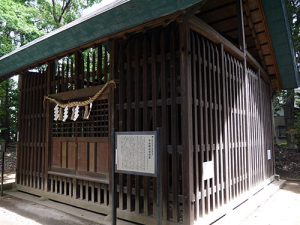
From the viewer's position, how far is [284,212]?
19.4 ft

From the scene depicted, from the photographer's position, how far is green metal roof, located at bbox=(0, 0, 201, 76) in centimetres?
360

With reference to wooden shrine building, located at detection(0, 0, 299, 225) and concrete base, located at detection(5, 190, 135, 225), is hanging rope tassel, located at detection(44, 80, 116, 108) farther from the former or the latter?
concrete base, located at detection(5, 190, 135, 225)

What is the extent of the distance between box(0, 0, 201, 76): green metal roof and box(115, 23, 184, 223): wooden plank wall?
33.7 inches

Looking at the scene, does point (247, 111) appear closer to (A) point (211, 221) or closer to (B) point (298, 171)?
(A) point (211, 221)

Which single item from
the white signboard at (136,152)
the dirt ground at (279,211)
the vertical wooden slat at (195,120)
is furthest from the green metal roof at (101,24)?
the dirt ground at (279,211)

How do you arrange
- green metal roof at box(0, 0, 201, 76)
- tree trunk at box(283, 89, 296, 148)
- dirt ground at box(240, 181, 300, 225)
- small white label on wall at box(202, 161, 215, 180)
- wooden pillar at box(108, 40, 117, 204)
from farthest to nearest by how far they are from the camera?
1. tree trunk at box(283, 89, 296, 148)
2. wooden pillar at box(108, 40, 117, 204)
3. dirt ground at box(240, 181, 300, 225)
4. small white label on wall at box(202, 161, 215, 180)
5. green metal roof at box(0, 0, 201, 76)

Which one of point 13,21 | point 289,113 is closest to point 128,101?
point 13,21

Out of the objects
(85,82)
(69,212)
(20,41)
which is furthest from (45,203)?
(20,41)

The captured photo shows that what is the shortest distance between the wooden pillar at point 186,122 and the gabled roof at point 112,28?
78 centimetres

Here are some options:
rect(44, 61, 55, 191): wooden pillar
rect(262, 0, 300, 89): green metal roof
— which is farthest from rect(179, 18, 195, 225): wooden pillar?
rect(44, 61, 55, 191): wooden pillar

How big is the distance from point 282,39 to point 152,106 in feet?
16.6

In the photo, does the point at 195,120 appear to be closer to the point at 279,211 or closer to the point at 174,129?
the point at 174,129

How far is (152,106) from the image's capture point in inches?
188

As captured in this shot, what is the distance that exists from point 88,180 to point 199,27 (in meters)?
3.63
